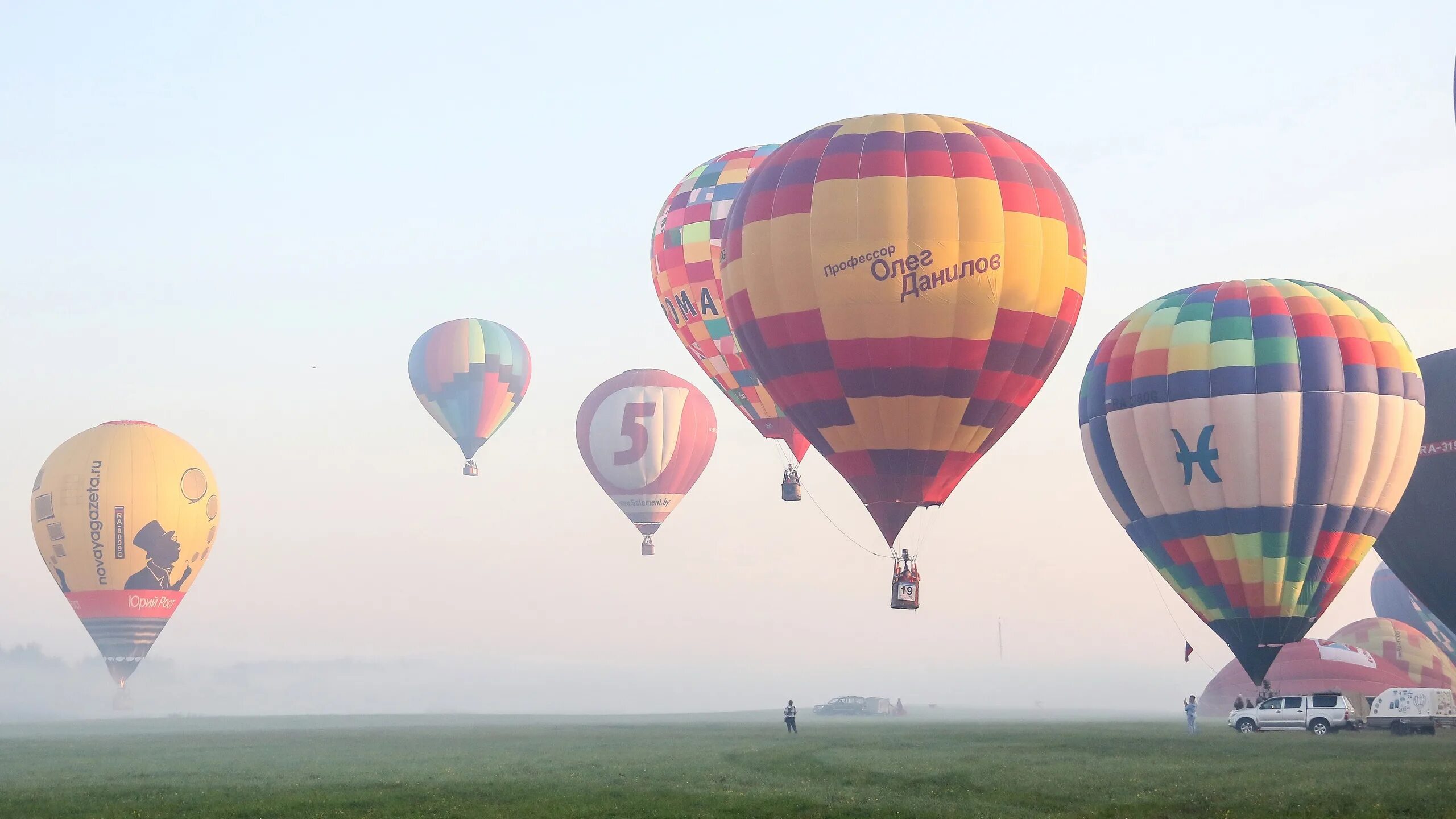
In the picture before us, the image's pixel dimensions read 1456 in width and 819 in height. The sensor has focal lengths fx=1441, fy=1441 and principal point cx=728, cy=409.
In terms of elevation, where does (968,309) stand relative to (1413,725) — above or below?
above

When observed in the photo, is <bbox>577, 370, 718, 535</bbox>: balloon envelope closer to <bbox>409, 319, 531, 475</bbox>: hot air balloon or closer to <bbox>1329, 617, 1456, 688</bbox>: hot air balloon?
<bbox>409, 319, 531, 475</bbox>: hot air balloon

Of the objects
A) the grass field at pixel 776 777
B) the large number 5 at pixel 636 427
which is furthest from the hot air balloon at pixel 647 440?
the grass field at pixel 776 777

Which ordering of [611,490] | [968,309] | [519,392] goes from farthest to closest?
[519,392] → [611,490] → [968,309]

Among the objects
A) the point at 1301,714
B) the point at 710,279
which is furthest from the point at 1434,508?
the point at 710,279

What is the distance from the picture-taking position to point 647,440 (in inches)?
3159

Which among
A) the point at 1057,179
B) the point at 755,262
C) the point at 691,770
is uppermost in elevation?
the point at 1057,179

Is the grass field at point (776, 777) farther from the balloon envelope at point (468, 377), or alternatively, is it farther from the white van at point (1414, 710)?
the balloon envelope at point (468, 377)

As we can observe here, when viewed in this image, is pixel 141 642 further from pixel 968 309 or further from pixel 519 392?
pixel 968 309

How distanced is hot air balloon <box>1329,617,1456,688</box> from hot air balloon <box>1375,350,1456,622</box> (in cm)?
1067

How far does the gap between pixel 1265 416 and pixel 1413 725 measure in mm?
10976

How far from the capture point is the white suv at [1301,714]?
48.2 metres

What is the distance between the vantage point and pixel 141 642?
77812 millimetres

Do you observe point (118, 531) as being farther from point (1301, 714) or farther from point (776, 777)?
point (1301, 714)

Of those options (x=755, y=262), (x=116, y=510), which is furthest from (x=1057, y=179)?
(x=116, y=510)
